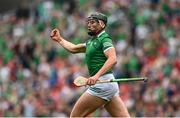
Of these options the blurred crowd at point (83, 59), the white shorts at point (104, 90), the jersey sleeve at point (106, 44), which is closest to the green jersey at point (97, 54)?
the jersey sleeve at point (106, 44)

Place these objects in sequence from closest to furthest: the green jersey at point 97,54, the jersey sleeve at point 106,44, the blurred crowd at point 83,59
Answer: the jersey sleeve at point 106,44 < the green jersey at point 97,54 < the blurred crowd at point 83,59

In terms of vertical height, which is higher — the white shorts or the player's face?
the player's face

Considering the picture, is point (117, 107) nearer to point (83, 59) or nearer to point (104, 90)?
point (104, 90)

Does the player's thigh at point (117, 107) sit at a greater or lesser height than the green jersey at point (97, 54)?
lesser

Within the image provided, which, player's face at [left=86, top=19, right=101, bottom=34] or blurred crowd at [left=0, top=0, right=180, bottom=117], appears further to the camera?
blurred crowd at [left=0, top=0, right=180, bottom=117]

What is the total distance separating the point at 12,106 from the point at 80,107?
8.01 metres

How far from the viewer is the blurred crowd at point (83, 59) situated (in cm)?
1806

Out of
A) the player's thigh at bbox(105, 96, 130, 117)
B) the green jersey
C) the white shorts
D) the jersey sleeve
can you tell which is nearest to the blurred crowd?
the player's thigh at bbox(105, 96, 130, 117)

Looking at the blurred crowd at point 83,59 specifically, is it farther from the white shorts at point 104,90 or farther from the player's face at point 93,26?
the player's face at point 93,26

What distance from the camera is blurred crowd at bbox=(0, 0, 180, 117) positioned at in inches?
711

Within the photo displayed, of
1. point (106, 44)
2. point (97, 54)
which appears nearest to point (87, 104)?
point (97, 54)

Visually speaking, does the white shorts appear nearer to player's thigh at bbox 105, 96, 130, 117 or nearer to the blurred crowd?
player's thigh at bbox 105, 96, 130, 117

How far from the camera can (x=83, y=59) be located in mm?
20281

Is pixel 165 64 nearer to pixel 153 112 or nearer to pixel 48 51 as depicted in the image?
pixel 153 112
